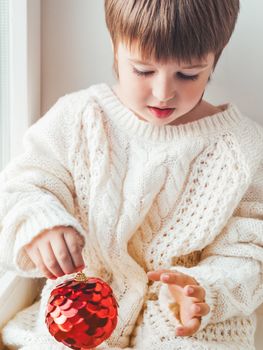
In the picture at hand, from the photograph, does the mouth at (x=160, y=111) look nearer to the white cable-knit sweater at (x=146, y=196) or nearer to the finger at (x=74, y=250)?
the white cable-knit sweater at (x=146, y=196)

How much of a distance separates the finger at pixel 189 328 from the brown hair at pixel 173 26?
40 cm

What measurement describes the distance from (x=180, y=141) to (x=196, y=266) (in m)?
0.22

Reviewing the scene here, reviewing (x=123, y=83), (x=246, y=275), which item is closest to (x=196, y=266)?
(x=246, y=275)

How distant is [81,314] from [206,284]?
24cm

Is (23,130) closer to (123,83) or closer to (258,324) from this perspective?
(123,83)

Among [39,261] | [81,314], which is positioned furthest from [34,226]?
[81,314]

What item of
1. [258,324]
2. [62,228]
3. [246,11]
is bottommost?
[258,324]

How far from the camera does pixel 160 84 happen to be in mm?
962

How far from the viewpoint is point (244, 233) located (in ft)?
3.58

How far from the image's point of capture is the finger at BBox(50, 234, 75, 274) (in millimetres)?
932

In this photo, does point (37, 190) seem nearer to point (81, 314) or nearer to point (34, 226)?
point (34, 226)

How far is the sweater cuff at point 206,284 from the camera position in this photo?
0.98 metres

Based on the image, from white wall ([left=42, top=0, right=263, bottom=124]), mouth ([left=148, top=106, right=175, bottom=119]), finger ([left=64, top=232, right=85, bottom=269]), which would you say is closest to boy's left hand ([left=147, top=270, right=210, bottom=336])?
finger ([left=64, top=232, right=85, bottom=269])

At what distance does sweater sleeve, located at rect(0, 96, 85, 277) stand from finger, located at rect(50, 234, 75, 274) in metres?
0.03
